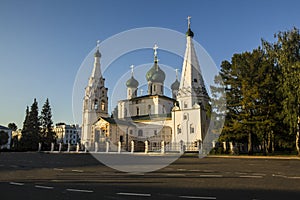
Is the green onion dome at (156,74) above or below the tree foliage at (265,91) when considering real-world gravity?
above

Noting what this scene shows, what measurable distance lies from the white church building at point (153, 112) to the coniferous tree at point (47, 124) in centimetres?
852

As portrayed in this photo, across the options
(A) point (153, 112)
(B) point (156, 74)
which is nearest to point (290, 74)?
(A) point (153, 112)

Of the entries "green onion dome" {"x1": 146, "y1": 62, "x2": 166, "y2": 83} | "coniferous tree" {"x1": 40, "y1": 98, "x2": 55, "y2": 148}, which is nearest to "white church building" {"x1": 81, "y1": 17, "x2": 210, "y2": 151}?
"green onion dome" {"x1": 146, "y1": 62, "x2": 166, "y2": 83}

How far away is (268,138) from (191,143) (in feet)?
37.3

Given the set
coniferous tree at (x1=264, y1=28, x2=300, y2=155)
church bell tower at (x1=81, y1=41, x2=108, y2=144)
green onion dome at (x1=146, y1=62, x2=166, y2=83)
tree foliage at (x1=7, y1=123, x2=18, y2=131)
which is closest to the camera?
coniferous tree at (x1=264, y1=28, x2=300, y2=155)

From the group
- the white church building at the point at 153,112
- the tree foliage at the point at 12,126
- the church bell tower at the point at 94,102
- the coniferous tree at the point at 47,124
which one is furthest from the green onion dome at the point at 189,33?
the tree foliage at the point at 12,126

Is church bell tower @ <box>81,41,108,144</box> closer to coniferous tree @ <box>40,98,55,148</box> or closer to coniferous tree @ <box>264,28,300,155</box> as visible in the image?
coniferous tree @ <box>40,98,55,148</box>

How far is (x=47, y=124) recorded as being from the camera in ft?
192

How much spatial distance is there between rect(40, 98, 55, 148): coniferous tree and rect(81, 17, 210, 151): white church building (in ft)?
28.0

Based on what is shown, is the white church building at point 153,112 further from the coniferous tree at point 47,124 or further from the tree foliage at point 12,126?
the tree foliage at point 12,126

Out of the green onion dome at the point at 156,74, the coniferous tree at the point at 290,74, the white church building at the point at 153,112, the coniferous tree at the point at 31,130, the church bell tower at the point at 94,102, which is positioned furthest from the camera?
the green onion dome at the point at 156,74

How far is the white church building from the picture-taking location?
140 feet

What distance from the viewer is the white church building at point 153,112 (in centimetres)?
4256

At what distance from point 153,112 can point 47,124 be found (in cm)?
2359
